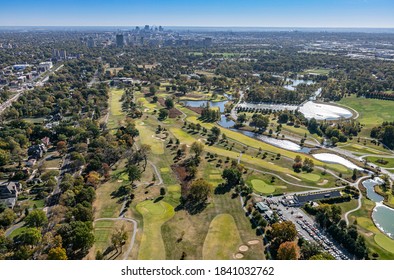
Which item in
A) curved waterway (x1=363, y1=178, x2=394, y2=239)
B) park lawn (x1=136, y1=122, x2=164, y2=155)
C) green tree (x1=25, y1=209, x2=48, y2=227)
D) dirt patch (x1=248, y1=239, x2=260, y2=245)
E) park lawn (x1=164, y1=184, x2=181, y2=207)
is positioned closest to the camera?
dirt patch (x1=248, y1=239, x2=260, y2=245)

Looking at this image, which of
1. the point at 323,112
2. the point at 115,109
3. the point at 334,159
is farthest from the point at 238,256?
the point at 323,112

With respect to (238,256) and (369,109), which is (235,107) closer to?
(369,109)

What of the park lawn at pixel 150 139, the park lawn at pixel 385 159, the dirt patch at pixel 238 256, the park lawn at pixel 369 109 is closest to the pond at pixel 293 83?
the park lawn at pixel 369 109

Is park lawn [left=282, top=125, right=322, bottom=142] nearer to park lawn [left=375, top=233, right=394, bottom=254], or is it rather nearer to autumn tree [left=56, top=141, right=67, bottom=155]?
park lawn [left=375, top=233, right=394, bottom=254]

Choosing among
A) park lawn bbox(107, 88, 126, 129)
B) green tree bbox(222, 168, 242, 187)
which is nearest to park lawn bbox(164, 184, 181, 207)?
green tree bbox(222, 168, 242, 187)

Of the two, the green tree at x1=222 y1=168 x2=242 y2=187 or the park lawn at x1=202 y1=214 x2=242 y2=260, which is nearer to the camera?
the park lawn at x1=202 y1=214 x2=242 y2=260
